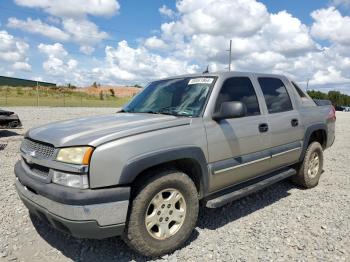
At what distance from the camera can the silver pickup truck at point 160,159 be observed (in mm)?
2871

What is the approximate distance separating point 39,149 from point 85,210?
0.87 metres

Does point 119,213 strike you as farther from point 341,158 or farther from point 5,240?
point 341,158

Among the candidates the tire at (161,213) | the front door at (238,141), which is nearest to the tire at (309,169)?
the front door at (238,141)

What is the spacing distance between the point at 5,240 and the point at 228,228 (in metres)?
2.55

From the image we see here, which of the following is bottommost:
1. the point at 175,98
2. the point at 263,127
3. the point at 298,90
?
the point at 263,127

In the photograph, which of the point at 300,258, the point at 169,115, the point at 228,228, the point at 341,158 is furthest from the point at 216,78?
the point at 341,158

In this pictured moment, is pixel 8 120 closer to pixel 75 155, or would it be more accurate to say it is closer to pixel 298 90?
pixel 75 155

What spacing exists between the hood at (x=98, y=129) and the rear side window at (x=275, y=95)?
168 cm

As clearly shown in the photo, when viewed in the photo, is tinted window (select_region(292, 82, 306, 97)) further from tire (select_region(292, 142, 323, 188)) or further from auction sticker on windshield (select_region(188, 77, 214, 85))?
auction sticker on windshield (select_region(188, 77, 214, 85))

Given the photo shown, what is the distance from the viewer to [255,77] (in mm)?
4676

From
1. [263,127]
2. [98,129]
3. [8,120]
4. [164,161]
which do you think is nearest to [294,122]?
[263,127]

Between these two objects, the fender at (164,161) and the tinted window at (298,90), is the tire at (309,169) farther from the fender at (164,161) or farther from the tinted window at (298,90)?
the fender at (164,161)

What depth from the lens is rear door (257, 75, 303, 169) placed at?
15.2 ft

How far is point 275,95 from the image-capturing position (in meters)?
4.93
